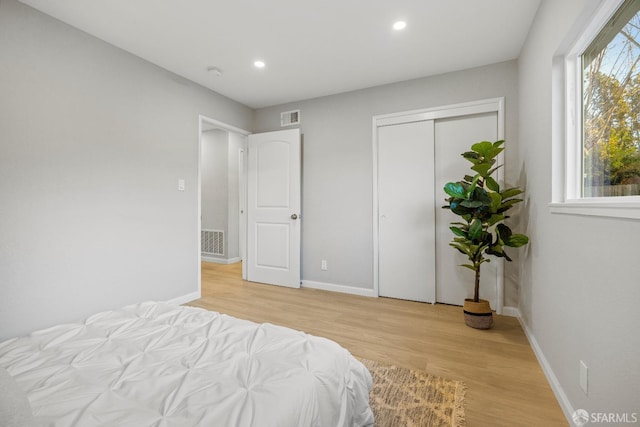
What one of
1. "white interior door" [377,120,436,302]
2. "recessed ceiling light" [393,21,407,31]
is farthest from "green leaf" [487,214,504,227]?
"recessed ceiling light" [393,21,407,31]

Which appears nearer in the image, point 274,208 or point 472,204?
point 472,204

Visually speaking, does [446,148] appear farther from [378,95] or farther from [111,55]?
[111,55]

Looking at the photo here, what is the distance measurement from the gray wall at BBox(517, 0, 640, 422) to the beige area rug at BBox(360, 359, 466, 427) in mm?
553

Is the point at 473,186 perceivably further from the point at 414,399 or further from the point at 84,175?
the point at 84,175

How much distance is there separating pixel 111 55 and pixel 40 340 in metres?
2.36

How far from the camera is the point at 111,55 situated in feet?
8.11

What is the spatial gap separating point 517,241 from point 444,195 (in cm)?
97

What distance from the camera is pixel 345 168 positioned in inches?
141

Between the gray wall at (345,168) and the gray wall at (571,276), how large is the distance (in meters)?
1.05

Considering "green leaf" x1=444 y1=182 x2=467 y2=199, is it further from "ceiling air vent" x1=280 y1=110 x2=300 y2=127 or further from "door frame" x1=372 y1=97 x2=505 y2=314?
"ceiling air vent" x1=280 y1=110 x2=300 y2=127

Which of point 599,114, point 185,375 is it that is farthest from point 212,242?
point 599,114

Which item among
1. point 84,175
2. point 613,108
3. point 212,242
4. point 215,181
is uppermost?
point 215,181

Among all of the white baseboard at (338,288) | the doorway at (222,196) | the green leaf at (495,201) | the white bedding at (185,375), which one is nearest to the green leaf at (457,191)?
the green leaf at (495,201)

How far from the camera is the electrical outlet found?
4.09 feet
